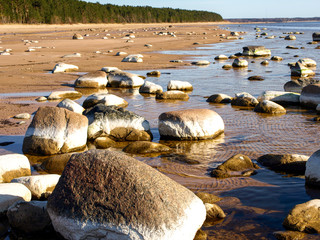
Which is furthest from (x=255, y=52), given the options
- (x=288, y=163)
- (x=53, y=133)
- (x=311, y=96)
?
(x=53, y=133)

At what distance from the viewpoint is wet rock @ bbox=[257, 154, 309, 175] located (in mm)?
6102

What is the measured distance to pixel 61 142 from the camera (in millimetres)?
7062

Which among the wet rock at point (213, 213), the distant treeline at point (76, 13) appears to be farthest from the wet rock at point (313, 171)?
the distant treeline at point (76, 13)

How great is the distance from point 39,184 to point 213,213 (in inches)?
88.1

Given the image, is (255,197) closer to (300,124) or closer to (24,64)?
(300,124)

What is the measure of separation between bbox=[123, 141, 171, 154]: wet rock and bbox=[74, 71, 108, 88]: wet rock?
708 cm

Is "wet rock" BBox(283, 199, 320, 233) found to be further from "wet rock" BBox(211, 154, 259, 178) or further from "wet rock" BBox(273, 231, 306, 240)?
"wet rock" BBox(211, 154, 259, 178)

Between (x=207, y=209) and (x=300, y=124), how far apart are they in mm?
5206

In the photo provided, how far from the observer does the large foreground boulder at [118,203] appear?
3814mm

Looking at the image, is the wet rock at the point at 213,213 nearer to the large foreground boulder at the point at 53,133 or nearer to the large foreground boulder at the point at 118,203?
the large foreground boulder at the point at 118,203

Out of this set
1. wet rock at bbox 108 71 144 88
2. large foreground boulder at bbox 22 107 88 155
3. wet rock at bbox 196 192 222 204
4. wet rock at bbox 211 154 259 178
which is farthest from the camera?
wet rock at bbox 108 71 144 88

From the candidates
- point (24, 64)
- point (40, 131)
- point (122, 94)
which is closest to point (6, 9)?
point (24, 64)

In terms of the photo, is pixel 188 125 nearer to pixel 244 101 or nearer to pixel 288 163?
pixel 288 163

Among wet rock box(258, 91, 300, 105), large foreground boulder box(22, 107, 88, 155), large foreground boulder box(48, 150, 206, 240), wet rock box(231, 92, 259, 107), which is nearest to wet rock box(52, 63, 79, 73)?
wet rock box(231, 92, 259, 107)
